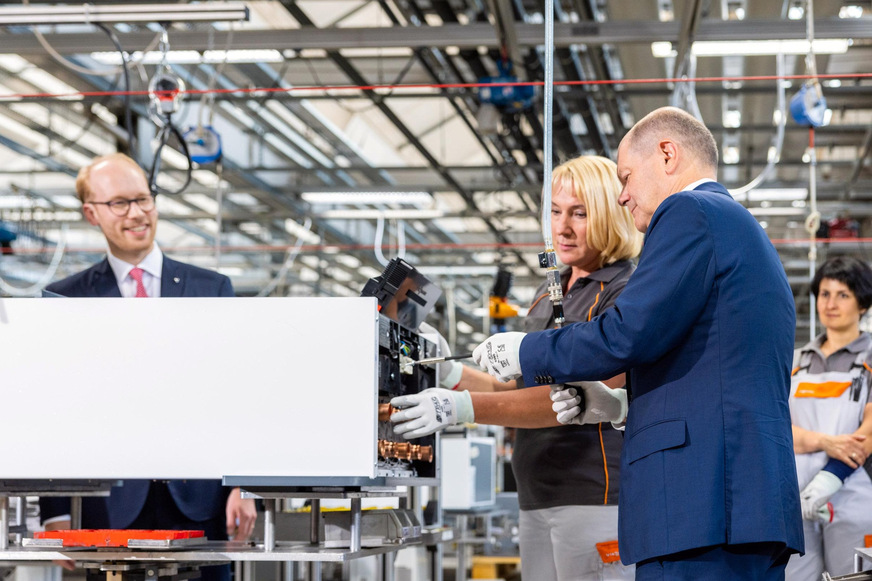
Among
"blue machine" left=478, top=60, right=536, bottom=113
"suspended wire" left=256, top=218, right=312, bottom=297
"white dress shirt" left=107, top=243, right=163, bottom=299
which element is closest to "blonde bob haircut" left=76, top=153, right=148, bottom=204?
"white dress shirt" left=107, top=243, right=163, bottom=299

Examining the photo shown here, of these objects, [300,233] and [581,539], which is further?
[300,233]

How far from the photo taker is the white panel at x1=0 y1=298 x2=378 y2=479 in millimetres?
1631

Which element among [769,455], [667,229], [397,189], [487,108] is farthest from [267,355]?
[397,189]

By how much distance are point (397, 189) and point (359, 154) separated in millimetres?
547

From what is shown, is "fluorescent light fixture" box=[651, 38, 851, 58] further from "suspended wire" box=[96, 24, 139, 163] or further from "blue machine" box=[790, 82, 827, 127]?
"suspended wire" box=[96, 24, 139, 163]

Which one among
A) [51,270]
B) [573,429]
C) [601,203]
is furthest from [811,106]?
[51,270]

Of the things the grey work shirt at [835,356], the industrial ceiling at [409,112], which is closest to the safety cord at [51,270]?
the industrial ceiling at [409,112]

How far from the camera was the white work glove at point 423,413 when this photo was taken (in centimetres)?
170

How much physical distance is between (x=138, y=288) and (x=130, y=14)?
84cm

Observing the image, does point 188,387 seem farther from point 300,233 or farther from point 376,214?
point 300,233

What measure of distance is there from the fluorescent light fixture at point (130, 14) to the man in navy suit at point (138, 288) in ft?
1.51

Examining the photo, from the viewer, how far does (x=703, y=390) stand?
1.50m

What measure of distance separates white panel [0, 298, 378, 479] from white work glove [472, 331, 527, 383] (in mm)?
218

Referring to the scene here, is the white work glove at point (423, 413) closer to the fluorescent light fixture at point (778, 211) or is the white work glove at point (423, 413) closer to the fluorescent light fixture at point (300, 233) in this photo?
the fluorescent light fixture at point (778, 211)
